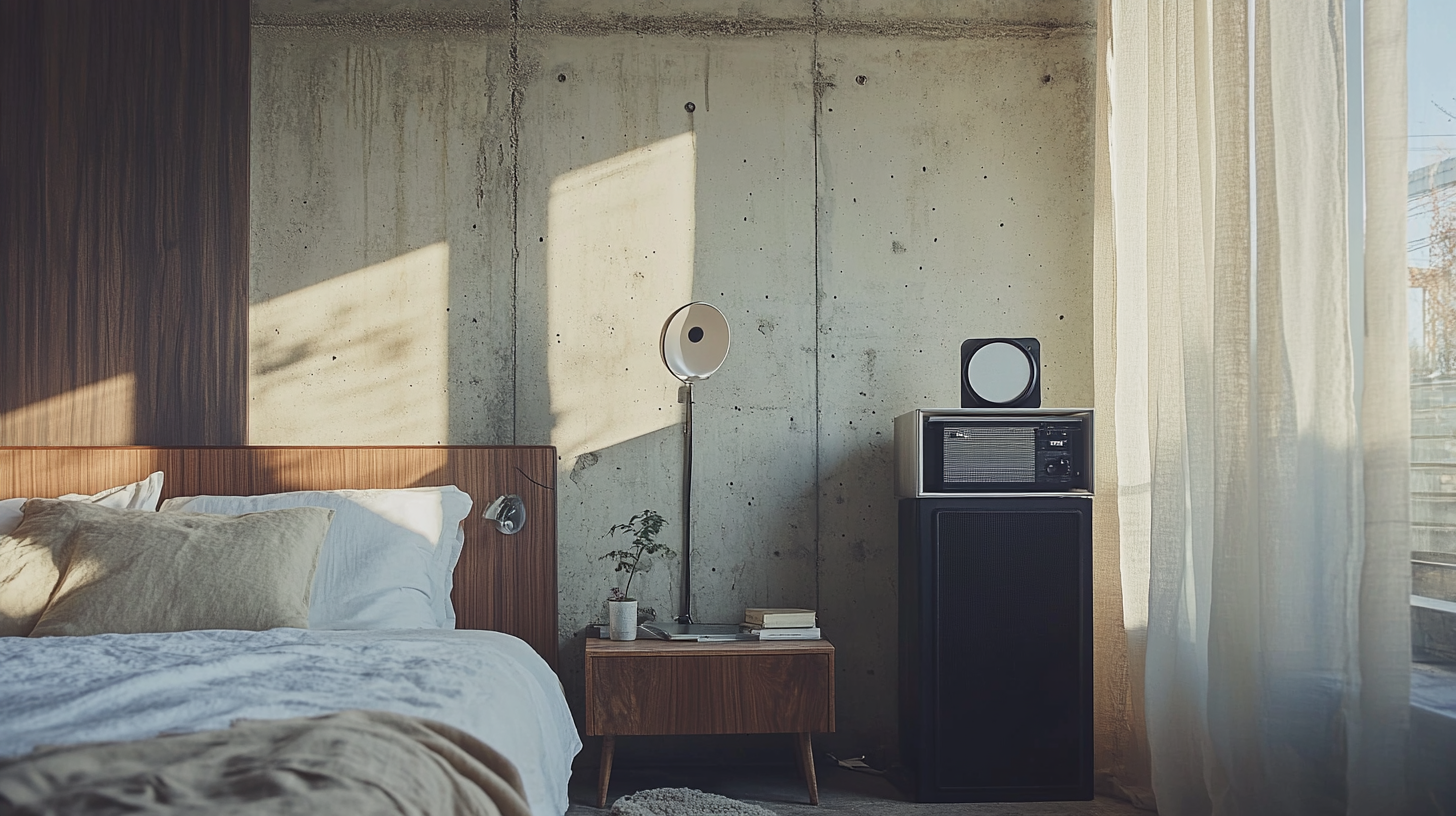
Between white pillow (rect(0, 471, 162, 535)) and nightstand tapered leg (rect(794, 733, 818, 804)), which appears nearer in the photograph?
white pillow (rect(0, 471, 162, 535))

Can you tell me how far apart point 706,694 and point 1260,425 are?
63.3 inches

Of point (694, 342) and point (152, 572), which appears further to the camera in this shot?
point (694, 342)

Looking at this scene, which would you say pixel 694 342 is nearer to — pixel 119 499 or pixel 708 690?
pixel 708 690

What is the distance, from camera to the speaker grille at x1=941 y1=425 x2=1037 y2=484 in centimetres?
300

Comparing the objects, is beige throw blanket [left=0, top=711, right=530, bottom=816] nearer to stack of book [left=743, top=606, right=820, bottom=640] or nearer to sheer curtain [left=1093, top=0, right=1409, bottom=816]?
stack of book [left=743, top=606, right=820, bottom=640]

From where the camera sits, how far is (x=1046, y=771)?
9.55 feet

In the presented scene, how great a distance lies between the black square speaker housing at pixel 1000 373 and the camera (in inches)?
121

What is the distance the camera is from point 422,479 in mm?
3205

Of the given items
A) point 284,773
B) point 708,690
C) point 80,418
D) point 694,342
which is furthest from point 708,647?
point 80,418

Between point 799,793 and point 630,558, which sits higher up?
point 630,558

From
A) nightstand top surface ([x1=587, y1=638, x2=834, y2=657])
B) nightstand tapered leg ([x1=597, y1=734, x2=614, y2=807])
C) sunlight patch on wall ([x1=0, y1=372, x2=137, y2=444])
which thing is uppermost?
sunlight patch on wall ([x1=0, y1=372, x2=137, y2=444])

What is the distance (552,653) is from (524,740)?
125cm

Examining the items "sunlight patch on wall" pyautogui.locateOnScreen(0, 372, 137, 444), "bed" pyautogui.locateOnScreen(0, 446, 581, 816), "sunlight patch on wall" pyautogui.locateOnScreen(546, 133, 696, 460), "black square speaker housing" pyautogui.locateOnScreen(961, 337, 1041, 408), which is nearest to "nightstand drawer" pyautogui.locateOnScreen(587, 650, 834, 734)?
"bed" pyautogui.locateOnScreen(0, 446, 581, 816)

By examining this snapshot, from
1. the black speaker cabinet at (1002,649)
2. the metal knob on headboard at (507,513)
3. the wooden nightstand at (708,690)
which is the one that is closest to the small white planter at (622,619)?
the wooden nightstand at (708,690)
